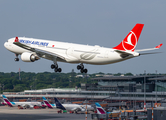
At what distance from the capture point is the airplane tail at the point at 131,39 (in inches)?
2625

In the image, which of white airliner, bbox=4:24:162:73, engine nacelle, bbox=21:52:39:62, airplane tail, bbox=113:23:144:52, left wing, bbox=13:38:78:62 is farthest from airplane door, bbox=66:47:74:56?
airplane tail, bbox=113:23:144:52

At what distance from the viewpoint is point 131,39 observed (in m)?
67.1

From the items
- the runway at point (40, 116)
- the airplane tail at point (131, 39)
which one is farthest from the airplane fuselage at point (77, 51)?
the runway at point (40, 116)

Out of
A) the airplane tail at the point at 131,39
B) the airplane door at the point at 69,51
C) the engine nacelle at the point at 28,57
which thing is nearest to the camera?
the airplane tail at the point at 131,39

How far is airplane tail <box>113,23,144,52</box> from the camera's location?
66.7m

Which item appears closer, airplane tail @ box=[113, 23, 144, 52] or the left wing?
airplane tail @ box=[113, 23, 144, 52]

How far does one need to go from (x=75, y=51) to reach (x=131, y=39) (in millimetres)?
12004

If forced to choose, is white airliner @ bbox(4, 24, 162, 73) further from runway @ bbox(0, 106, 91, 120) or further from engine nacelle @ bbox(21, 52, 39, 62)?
runway @ bbox(0, 106, 91, 120)

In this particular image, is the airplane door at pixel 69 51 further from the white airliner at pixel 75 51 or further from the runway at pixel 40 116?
the runway at pixel 40 116

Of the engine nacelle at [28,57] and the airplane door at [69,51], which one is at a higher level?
the airplane door at [69,51]

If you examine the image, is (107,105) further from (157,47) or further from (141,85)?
(157,47)

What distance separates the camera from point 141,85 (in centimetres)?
18738

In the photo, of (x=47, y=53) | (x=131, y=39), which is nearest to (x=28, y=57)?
(x=47, y=53)

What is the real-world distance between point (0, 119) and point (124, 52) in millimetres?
68063
